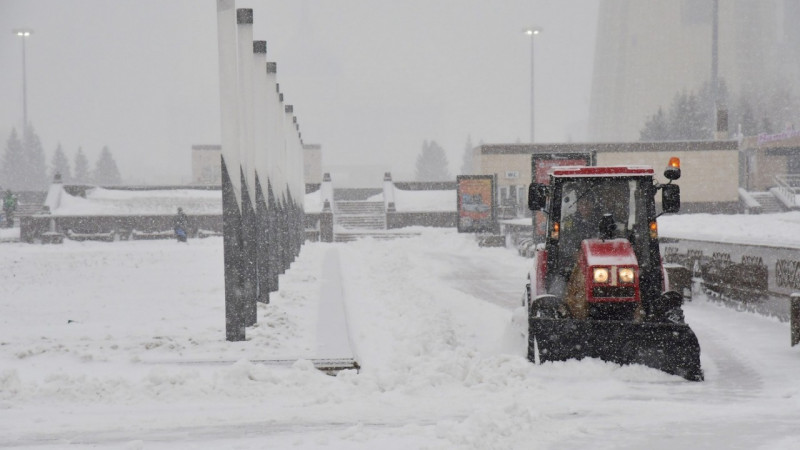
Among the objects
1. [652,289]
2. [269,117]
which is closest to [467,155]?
[269,117]

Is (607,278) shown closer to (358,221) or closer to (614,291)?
(614,291)

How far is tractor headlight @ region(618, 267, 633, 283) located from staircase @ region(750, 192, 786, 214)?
46.3 m

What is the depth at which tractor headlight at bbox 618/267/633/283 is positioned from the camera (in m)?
9.16

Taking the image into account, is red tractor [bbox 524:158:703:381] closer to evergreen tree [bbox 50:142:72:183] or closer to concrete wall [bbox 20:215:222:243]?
concrete wall [bbox 20:215:222:243]

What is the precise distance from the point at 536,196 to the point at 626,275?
60.3 inches

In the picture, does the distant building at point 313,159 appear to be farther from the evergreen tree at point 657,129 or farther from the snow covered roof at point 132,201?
the snow covered roof at point 132,201

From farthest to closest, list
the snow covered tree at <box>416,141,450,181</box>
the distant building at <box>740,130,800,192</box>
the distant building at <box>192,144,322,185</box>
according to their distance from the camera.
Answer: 1. the snow covered tree at <box>416,141,450,181</box>
2. the distant building at <box>192,144,322,185</box>
3. the distant building at <box>740,130,800,192</box>

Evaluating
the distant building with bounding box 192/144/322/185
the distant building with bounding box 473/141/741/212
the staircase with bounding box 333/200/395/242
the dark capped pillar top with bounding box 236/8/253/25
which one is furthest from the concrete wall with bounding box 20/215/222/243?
the distant building with bounding box 192/144/322/185

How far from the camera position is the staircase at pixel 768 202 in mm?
52094

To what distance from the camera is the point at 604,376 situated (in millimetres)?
9227

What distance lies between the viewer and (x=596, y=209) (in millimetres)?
10211

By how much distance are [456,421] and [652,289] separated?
13.3 ft

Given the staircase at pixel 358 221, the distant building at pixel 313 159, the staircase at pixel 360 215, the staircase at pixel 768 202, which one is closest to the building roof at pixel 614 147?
the staircase at pixel 768 202

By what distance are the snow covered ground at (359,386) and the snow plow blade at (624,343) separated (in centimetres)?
14
